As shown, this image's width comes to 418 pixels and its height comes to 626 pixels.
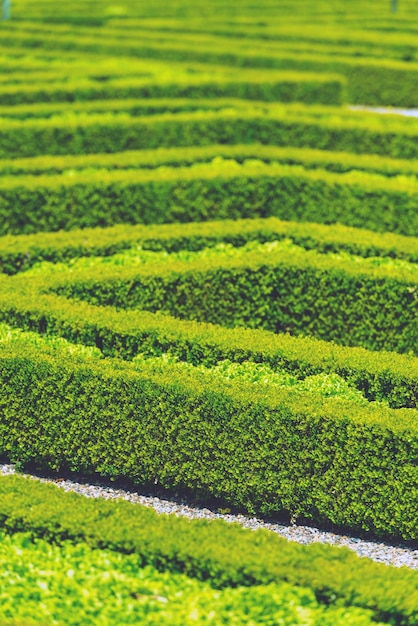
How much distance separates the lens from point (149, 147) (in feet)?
56.9

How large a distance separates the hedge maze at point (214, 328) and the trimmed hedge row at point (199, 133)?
0.04 metres

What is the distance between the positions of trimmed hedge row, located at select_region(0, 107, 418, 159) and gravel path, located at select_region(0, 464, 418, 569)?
30.5 ft

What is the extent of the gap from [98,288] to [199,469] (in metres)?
3.28

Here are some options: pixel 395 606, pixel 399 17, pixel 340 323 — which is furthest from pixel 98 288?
pixel 399 17

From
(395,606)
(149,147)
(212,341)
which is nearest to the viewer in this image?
(395,606)

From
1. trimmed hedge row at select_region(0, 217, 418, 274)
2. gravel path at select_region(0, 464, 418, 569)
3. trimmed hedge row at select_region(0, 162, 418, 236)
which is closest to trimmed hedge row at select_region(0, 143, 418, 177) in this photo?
trimmed hedge row at select_region(0, 162, 418, 236)

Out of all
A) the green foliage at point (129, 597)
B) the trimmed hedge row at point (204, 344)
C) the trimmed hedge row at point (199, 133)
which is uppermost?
the trimmed hedge row at point (199, 133)

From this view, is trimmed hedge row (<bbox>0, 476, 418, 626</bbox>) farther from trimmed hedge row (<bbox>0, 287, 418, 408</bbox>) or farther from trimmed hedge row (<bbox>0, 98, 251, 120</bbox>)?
trimmed hedge row (<bbox>0, 98, 251, 120</bbox>)

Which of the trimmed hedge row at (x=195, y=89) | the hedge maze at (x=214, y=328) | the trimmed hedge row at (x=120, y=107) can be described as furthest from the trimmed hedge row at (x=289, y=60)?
the trimmed hedge row at (x=120, y=107)

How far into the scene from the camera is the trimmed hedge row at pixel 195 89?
19781 millimetres

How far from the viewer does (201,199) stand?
14312 mm

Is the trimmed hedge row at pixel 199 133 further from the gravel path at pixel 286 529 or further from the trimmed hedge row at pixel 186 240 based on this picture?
the gravel path at pixel 286 529

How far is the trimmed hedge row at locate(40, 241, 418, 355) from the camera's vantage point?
36.3 ft

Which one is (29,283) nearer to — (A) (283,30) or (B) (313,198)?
(B) (313,198)
